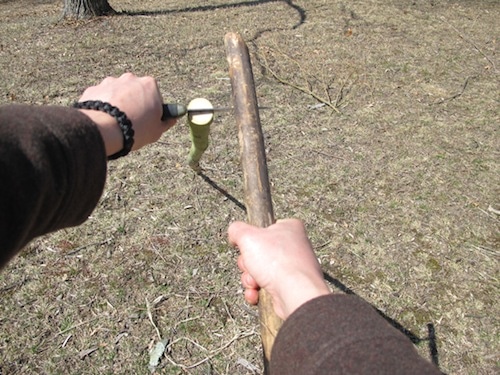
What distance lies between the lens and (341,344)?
2.85ft

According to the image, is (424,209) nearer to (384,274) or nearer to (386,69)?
(384,274)

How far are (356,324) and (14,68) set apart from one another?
496cm

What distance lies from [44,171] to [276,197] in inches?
98.7

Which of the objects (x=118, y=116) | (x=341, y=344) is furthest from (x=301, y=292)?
(x=118, y=116)

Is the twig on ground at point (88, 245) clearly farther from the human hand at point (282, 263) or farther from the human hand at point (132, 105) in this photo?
the human hand at point (282, 263)

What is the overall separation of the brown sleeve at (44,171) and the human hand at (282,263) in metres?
0.41

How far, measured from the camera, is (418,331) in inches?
99.5

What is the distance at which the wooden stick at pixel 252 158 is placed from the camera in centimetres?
129

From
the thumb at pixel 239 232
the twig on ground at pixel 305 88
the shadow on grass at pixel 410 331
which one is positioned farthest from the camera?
the twig on ground at pixel 305 88

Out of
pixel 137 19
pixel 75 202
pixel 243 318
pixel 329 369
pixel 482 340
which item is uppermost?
pixel 75 202

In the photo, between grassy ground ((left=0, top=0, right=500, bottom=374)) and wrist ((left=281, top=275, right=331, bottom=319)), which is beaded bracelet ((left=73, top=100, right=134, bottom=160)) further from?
grassy ground ((left=0, top=0, right=500, bottom=374))

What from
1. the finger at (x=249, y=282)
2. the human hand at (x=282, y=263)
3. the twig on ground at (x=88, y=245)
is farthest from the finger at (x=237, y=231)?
the twig on ground at (x=88, y=245)

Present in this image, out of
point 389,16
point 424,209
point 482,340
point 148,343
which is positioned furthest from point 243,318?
point 389,16

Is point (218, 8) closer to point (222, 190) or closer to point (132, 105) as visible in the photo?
point (222, 190)
